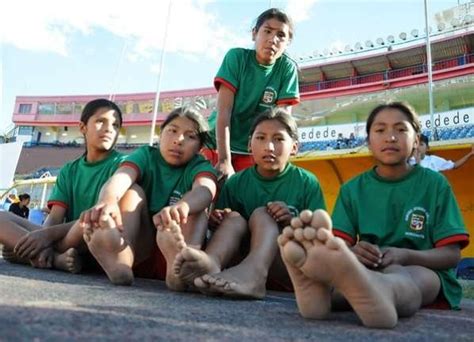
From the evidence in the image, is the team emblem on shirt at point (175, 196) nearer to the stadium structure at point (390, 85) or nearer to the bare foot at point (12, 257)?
the bare foot at point (12, 257)

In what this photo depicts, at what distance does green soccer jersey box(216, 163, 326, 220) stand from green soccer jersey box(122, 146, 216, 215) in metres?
0.14

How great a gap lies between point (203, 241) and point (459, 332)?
0.78m

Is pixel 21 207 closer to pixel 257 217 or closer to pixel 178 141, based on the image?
pixel 178 141

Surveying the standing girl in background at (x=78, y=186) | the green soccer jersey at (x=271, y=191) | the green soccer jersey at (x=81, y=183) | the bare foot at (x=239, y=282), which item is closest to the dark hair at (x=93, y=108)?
the standing girl in background at (x=78, y=186)

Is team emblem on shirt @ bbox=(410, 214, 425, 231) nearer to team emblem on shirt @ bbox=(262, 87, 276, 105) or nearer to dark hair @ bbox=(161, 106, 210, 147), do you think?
dark hair @ bbox=(161, 106, 210, 147)

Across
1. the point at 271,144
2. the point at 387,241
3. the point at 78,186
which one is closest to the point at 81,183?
the point at 78,186

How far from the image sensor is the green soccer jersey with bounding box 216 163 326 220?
1.74 metres

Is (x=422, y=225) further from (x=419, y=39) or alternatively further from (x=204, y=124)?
(x=419, y=39)

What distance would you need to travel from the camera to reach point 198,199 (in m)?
1.50

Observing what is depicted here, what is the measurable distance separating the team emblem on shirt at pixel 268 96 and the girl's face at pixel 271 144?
46 cm

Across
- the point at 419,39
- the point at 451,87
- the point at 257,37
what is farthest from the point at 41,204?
the point at 419,39

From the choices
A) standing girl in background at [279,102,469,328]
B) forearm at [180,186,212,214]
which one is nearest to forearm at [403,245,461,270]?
standing girl in background at [279,102,469,328]

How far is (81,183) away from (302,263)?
136cm

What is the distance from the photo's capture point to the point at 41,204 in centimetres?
970
